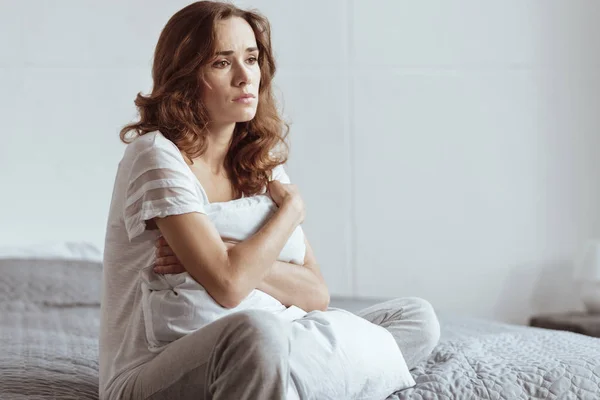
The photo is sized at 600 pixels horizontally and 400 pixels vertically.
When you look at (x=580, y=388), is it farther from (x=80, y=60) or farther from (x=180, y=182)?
(x=80, y=60)

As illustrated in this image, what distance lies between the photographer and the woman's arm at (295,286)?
1.61 metres

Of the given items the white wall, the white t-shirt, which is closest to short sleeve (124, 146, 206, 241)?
the white t-shirt

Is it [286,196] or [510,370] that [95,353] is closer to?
[286,196]

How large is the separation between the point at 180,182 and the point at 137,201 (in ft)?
0.28

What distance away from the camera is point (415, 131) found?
3764mm

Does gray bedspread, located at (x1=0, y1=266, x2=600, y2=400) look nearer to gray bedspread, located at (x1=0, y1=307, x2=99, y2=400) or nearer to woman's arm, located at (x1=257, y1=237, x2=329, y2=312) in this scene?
gray bedspread, located at (x1=0, y1=307, x2=99, y2=400)

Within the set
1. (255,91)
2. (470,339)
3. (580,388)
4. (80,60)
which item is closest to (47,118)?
(80,60)

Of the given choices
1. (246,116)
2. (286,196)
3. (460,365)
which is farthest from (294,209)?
(460,365)

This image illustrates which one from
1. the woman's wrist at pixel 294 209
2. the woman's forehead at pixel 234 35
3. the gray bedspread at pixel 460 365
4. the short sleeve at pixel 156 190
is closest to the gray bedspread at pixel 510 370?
the gray bedspread at pixel 460 365

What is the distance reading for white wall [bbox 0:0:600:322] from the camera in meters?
3.43

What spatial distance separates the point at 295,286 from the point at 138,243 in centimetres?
32

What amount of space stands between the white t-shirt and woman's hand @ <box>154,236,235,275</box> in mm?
19

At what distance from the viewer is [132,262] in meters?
1.56

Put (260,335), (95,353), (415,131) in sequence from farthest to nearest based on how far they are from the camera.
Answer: (415,131)
(95,353)
(260,335)
